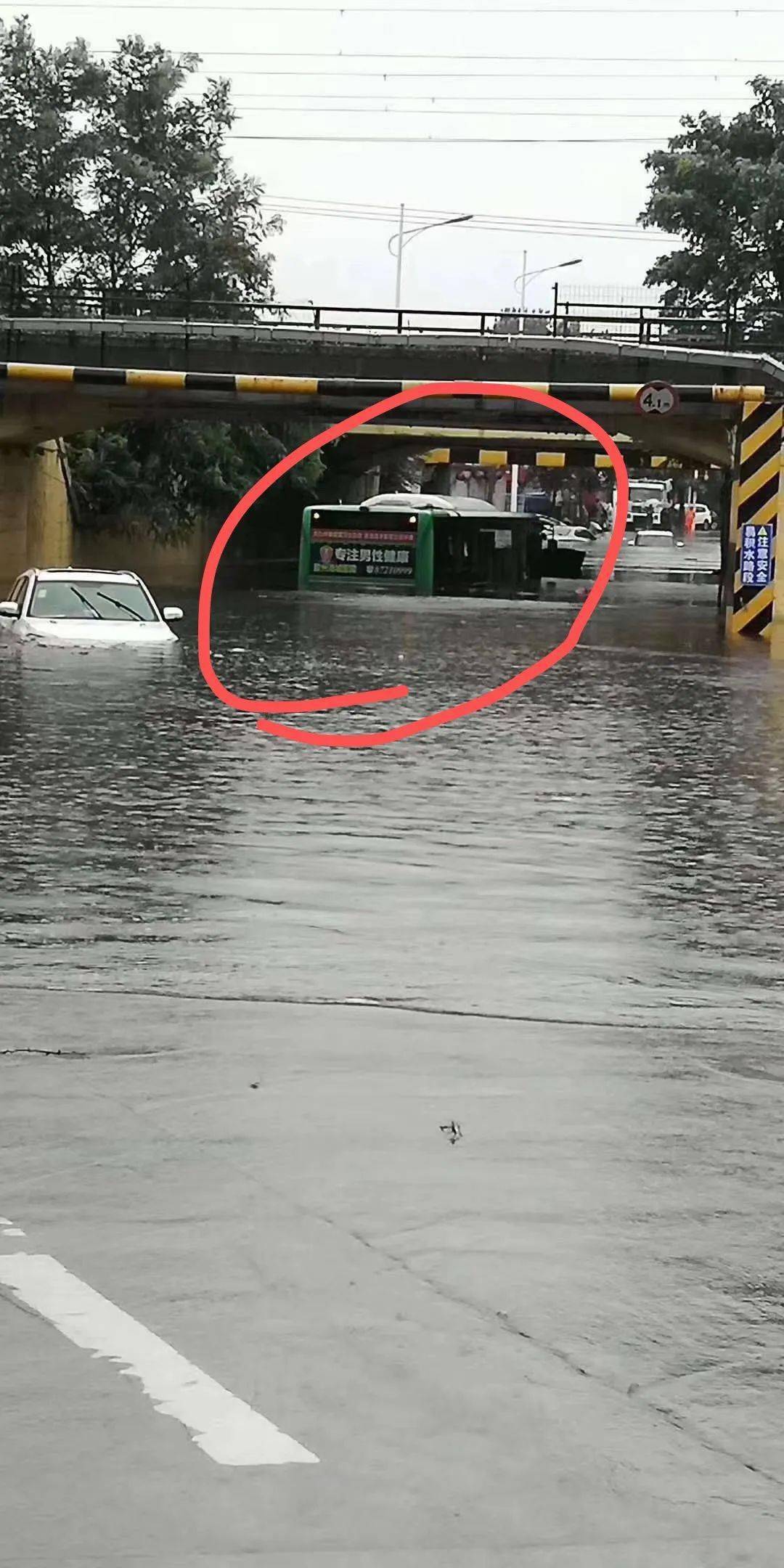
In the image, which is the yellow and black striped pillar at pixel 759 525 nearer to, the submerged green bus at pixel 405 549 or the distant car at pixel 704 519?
the submerged green bus at pixel 405 549

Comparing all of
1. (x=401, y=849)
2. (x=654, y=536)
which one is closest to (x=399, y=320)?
(x=401, y=849)

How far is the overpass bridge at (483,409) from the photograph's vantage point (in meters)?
40.9

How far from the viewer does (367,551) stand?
59.9m

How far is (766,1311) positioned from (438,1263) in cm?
74

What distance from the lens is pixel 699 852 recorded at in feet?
43.0

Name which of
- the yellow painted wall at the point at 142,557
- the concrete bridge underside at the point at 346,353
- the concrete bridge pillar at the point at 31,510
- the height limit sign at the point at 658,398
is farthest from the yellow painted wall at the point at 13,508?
the height limit sign at the point at 658,398

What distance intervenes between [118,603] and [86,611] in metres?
0.43

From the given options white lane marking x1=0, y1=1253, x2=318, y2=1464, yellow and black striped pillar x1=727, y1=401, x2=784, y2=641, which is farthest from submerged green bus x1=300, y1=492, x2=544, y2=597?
white lane marking x1=0, y1=1253, x2=318, y2=1464

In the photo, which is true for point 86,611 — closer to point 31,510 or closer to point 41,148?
point 31,510

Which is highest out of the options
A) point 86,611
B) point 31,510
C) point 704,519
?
point 704,519

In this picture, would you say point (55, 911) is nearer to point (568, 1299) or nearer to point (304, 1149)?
point (304, 1149)

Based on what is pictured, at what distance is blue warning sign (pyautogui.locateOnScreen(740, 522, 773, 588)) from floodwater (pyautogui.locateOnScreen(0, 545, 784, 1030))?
14191mm

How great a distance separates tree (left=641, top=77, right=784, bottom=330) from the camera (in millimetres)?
61188

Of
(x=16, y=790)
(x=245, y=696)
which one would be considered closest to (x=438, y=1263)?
(x=16, y=790)
